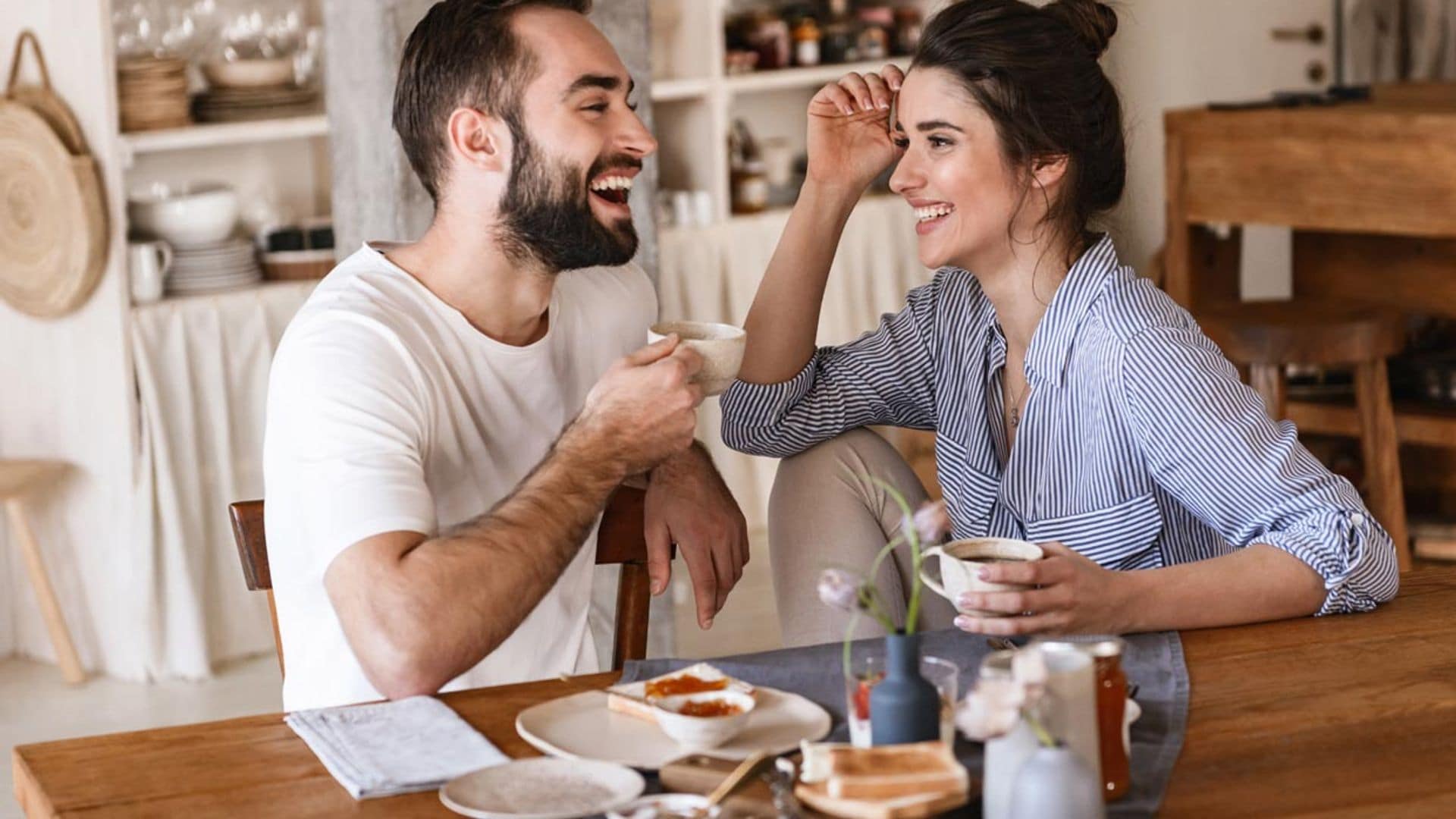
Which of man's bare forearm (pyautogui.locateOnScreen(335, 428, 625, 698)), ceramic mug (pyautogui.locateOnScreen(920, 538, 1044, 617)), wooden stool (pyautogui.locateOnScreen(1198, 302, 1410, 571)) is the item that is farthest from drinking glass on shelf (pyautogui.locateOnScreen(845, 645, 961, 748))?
wooden stool (pyautogui.locateOnScreen(1198, 302, 1410, 571))

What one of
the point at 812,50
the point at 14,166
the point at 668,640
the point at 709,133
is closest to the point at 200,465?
the point at 14,166

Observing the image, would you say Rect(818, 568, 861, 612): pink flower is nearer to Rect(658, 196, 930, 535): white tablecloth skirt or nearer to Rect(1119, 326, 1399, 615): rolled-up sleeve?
Rect(1119, 326, 1399, 615): rolled-up sleeve

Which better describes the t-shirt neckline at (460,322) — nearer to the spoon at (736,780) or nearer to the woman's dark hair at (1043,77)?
the woman's dark hair at (1043,77)

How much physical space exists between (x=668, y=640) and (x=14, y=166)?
1.84 m

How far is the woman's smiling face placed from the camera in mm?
2193

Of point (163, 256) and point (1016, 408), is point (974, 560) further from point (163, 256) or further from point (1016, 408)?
point (163, 256)

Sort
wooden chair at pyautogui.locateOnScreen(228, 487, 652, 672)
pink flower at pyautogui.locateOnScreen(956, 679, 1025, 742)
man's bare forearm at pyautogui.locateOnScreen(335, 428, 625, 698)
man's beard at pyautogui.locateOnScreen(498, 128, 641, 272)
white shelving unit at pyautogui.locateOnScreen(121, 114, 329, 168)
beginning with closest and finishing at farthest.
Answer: pink flower at pyautogui.locateOnScreen(956, 679, 1025, 742) < man's bare forearm at pyautogui.locateOnScreen(335, 428, 625, 698) < wooden chair at pyautogui.locateOnScreen(228, 487, 652, 672) < man's beard at pyautogui.locateOnScreen(498, 128, 641, 272) < white shelving unit at pyautogui.locateOnScreen(121, 114, 329, 168)

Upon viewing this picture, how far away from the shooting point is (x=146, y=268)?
4.07 meters

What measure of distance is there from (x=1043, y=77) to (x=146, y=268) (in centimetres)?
249

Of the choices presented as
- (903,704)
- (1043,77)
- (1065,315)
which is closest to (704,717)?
(903,704)

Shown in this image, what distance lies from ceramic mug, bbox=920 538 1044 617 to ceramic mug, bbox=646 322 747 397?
31cm

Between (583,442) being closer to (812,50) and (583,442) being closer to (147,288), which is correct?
(147,288)

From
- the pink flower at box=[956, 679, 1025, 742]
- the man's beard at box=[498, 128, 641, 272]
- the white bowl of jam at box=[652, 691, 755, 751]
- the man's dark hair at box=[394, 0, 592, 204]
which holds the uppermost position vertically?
the man's dark hair at box=[394, 0, 592, 204]

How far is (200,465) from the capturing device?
165 inches
